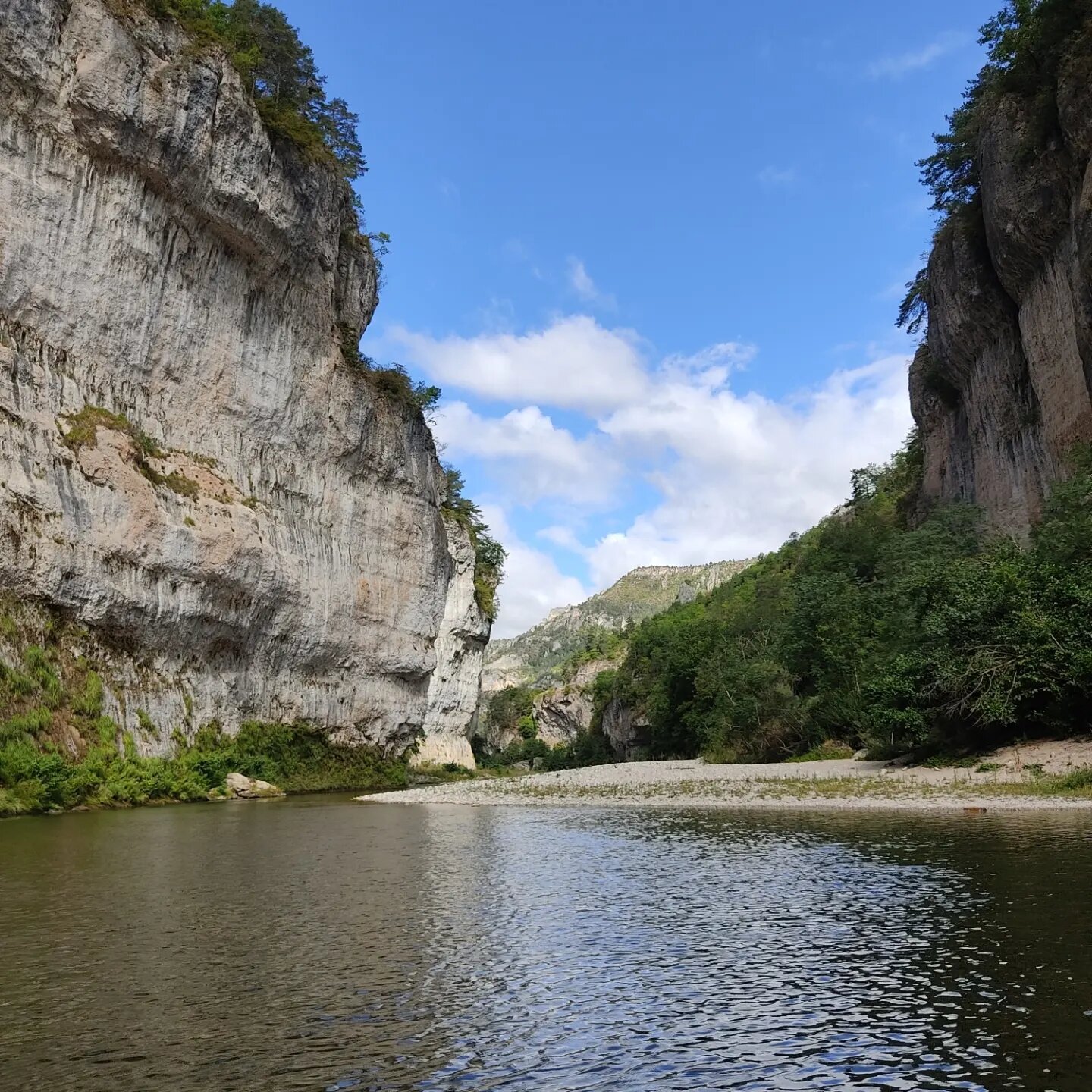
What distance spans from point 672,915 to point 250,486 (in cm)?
3183

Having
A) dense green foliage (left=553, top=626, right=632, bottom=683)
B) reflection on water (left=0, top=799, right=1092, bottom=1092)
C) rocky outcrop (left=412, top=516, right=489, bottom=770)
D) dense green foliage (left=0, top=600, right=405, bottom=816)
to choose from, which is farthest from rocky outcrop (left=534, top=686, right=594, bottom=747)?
reflection on water (left=0, top=799, right=1092, bottom=1092)

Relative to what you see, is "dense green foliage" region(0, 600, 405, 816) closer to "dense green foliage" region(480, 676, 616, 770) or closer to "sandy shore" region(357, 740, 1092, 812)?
"sandy shore" region(357, 740, 1092, 812)

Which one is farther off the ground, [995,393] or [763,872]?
[995,393]

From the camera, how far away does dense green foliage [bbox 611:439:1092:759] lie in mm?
23156

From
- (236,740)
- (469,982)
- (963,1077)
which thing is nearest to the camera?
(963,1077)

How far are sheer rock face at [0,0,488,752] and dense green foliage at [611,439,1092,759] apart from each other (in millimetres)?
19100

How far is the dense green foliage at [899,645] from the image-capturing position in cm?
2316

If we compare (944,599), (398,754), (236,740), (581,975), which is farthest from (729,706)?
(581,975)

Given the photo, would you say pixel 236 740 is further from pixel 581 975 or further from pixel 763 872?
pixel 581 975

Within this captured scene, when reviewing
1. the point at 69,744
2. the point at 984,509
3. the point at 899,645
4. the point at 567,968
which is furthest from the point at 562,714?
the point at 567,968

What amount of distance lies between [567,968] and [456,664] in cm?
5674

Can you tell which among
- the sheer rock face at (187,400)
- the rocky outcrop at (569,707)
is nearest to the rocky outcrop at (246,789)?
the sheer rock face at (187,400)

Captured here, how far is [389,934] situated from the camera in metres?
8.63

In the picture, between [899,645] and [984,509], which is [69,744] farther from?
[984,509]
